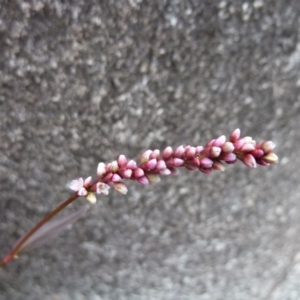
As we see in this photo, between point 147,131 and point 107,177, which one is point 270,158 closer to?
point 107,177

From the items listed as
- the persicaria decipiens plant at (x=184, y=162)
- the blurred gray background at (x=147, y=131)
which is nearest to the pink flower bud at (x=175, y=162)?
the persicaria decipiens plant at (x=184, y=162)

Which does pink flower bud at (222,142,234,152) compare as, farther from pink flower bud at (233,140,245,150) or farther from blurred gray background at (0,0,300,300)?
blurred gray background at (0,0,300,300)

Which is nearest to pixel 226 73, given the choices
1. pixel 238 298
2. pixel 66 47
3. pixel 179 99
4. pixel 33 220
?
pixel 179 99

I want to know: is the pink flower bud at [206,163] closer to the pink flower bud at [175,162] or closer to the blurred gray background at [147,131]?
the pink flower bud at [175,162]

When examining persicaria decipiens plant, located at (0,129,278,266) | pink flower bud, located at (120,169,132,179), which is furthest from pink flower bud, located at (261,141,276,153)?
pink flower bud, located at (120,169,132,179)

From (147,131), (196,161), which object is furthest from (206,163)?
(147,131)

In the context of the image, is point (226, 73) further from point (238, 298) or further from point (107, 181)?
point (238, 298)
